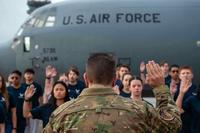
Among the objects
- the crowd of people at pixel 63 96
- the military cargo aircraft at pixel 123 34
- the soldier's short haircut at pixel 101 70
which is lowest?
the crowd of people at pixel 63 96

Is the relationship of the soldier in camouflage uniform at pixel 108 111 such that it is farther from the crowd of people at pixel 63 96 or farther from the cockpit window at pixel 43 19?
the cockpit window at pixel 43 19

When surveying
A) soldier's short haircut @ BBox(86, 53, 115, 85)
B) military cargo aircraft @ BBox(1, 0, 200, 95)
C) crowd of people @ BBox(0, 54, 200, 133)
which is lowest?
crowd of people @ BBox(0, 54, 200, 133)

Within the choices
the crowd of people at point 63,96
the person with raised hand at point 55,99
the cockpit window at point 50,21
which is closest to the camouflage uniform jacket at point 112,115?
the crowd of people at point 63,96

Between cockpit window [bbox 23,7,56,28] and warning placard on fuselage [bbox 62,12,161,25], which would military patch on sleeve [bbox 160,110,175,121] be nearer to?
warning placard on fuselage [bbox 62,12,161,25]

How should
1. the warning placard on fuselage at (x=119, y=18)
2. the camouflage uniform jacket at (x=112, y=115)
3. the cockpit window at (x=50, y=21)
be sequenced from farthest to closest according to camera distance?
the cockpit window at (x=50, y=21) < the warning placard on fuselage at (x=119, y=18) < the camouflage uniform jacket at (x=112, y=115)

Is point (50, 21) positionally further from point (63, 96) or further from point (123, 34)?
point (63, 96)

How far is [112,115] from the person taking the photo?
128 inches

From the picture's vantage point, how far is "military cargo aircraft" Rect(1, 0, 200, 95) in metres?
14.3

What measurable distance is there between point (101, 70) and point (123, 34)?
438 inches

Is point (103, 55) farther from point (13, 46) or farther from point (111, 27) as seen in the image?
point (13, 46)

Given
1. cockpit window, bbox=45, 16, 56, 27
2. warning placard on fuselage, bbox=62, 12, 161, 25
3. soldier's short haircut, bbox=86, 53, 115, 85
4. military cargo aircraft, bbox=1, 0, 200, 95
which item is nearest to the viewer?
soldier's short haircut, bbox=86, 53, 115, 85

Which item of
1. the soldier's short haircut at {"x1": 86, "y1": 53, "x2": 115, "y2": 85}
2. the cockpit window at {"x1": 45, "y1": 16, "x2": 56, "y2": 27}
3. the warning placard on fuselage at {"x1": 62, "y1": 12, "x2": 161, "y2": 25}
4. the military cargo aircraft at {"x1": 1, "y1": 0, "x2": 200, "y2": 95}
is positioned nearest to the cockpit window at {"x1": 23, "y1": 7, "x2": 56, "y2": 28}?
the cockpit window at {"x1": 45, "y1": 16, "x2": 56, "y2": 27}

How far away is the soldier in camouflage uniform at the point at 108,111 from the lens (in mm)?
3225

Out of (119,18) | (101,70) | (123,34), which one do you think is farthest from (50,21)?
(101,70)
